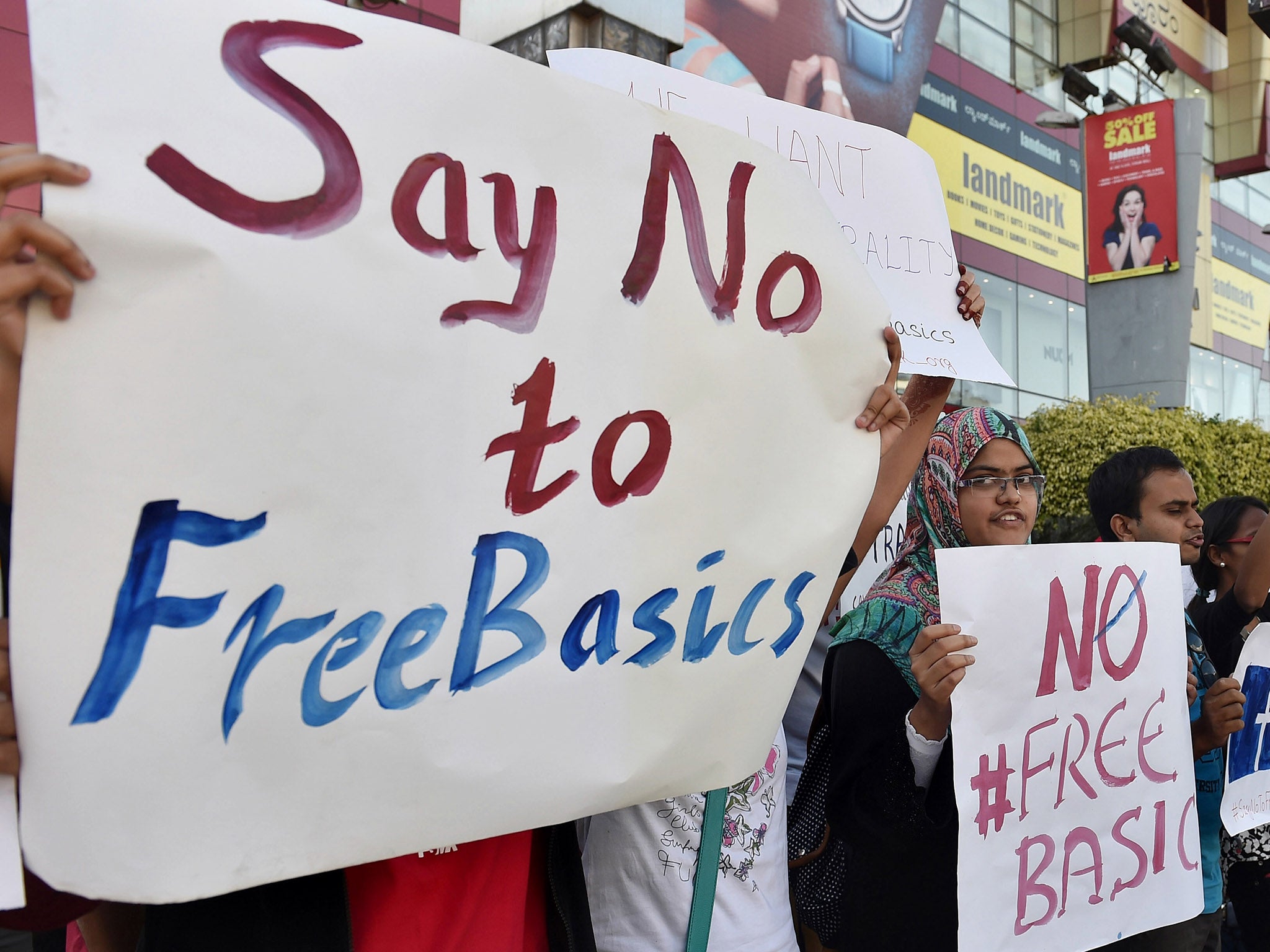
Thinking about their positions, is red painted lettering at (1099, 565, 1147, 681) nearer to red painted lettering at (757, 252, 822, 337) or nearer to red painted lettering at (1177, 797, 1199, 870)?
red painted lettering at (1177, 797, 1199, 870)

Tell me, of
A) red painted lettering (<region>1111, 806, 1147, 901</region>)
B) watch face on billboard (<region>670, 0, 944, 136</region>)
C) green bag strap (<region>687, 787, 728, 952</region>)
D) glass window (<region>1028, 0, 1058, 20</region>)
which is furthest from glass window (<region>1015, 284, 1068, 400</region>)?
green bag strap (<region>687, 787, 728, 952</region>)

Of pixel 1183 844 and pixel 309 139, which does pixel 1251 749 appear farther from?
pixel 309 139

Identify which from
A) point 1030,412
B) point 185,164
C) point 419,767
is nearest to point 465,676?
point 419,767

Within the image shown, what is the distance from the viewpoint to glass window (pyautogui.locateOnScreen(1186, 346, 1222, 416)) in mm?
18234

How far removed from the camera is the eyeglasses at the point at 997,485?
6.31ft

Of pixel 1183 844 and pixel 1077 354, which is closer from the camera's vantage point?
pixel 1183 844

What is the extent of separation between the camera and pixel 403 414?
1008 mm

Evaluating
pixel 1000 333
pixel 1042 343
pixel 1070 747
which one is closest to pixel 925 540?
pixel 1070 747

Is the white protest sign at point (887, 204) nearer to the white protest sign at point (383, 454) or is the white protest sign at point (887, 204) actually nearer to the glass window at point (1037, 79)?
the white protest sign at point (383, 454)

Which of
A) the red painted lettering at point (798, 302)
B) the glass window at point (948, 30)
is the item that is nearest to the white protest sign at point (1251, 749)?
the red painted lettering at point (798, 302)

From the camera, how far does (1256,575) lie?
2.37 meters

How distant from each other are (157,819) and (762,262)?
Result: 0.90 m

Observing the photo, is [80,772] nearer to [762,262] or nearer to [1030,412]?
[762,262]

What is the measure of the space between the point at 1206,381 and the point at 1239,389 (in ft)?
5.76
